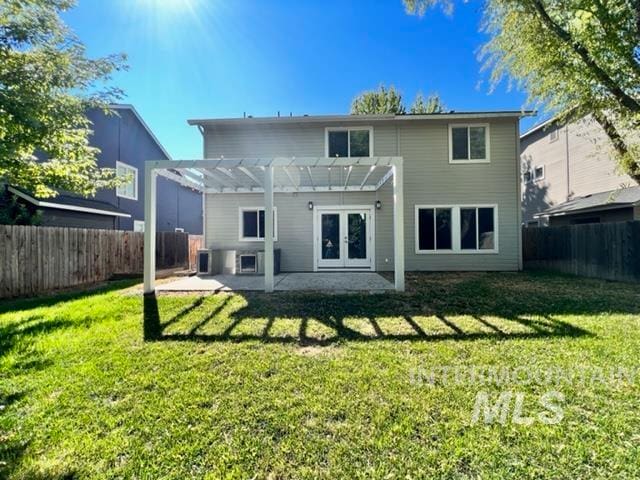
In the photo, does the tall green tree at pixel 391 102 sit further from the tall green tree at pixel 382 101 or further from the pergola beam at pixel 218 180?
the pergola beam at pixel 218 180

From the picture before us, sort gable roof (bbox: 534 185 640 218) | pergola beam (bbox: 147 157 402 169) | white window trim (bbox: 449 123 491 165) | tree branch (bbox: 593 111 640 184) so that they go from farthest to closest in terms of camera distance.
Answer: gable roof (bbox: 534 185 640 218) < white window trim (bbox: 449 123 491 165) < tree branch (bbox: 593 111 640 184) < pergola beam (bbox: 147 157 402 169)

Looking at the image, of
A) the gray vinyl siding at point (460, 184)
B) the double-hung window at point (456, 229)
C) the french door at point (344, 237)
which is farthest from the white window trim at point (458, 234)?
the french door at point (344, 237)

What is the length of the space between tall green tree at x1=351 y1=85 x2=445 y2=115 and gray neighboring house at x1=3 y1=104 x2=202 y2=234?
551 inches

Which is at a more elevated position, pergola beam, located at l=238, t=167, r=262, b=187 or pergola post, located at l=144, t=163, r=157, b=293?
pergola beam, located at l=238, t=167, r=262, b=187

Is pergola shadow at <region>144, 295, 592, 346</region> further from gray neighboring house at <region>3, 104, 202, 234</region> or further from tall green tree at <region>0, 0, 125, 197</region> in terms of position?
gray neighboring house at <region>3, 104, 202, 234</region>

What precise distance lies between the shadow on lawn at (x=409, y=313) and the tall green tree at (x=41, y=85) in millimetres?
4071

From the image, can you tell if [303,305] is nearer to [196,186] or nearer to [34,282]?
[196,186]

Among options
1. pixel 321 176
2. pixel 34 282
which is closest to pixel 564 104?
pixel 321 176

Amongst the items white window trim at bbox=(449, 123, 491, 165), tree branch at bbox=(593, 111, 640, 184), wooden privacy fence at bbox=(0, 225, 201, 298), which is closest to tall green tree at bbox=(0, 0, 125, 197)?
wooden privacy fence at bbox=(0, 225, 201, 298)

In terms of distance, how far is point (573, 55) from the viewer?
6992mm

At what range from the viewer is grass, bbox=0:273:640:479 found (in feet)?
6.64

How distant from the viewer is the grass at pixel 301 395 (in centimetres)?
202

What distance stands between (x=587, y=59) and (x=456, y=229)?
5.59m

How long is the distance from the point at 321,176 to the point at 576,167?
47.1 feet
